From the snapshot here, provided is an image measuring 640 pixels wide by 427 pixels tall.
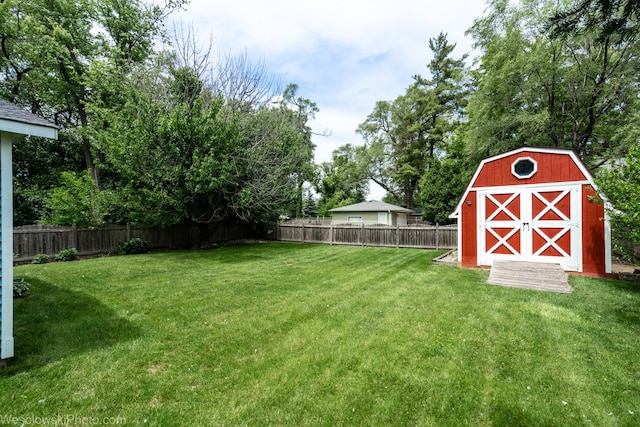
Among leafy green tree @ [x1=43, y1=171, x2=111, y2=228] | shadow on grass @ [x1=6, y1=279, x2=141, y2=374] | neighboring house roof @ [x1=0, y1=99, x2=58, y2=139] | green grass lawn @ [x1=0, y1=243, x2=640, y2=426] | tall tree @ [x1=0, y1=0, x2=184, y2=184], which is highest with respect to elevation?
tall tree @ [x1=0, y1=0, x2=184, y2=184]

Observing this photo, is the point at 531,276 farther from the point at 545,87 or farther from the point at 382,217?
the point at 382,217

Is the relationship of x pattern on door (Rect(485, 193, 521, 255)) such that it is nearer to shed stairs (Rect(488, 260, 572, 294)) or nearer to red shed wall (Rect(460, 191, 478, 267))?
red shed wall (Rect(460, 191, 478, 267))

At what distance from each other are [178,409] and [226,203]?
11251 millimetres

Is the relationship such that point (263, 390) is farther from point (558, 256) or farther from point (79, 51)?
point (79, 51)

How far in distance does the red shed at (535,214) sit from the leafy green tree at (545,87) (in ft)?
22.0

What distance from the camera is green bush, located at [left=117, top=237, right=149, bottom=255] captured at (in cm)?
1115

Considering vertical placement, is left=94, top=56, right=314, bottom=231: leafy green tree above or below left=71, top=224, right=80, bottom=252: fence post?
above

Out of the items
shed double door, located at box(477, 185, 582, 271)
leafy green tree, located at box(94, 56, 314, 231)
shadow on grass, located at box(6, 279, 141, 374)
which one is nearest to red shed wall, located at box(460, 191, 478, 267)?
shed double door, located at box(477, 185, 582, 271)

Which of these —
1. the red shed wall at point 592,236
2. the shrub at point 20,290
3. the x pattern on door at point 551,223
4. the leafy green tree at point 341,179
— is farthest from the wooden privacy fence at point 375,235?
the leafy green tree at point 341,179

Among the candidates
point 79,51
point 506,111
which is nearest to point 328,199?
point 506,111

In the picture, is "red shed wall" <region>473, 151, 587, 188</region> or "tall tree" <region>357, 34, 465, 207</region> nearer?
"red shed wall" <region>473, 151, 587, 188</region>

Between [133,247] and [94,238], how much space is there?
1.33 m

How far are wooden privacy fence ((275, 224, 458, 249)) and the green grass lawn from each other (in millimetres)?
6544

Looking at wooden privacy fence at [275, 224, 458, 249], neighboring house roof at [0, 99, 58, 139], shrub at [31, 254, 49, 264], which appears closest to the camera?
neighboring house roof at [0, 99, 58, 139]
